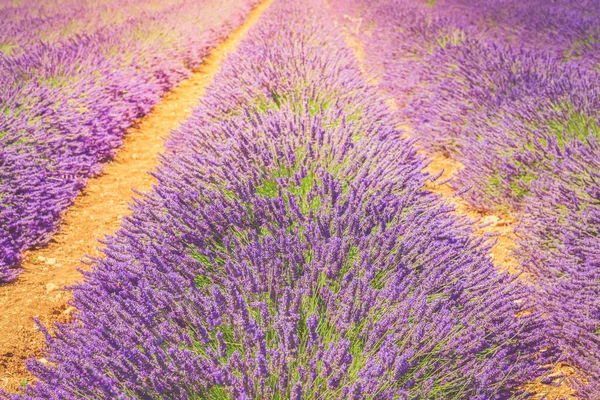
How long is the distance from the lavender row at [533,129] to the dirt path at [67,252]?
2.28 metres

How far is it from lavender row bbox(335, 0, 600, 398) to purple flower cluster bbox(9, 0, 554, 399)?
15.3 inches

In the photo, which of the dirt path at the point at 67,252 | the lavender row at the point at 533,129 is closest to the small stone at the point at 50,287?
the dirt path at the point at 67,252

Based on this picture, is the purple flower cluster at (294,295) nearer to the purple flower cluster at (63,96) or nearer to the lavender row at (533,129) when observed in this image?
the lavender row at (533,129)

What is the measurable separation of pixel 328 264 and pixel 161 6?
11164mm

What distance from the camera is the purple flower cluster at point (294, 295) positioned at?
126 centimetres

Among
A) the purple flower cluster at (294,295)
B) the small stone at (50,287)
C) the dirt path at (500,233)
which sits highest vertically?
the purple flower cluster at (294,295)

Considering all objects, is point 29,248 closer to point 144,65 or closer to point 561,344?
point 561,344

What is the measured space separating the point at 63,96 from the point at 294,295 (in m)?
3.44

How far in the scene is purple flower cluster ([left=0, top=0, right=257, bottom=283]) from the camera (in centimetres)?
285

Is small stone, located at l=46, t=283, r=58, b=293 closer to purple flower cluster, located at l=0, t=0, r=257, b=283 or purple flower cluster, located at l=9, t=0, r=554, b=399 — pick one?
purple flower cluster, located at l=0, t=0, r=257, b=283

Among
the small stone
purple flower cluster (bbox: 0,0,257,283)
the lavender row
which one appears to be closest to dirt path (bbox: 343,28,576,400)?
the lavender row

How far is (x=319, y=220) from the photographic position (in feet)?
6.04

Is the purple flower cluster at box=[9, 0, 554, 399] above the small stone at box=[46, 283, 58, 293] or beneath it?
above

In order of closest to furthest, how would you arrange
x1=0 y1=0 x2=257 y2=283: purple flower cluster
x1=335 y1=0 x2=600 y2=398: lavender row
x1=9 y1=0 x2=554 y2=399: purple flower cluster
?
x1=9 y1=0 x2=554 y2=399: purple flower cluster
x1=335 y1=0 x2=600 y2=398: lavender row
x1=0 y1=0 x2=257 y2=283: purple flower cluster
